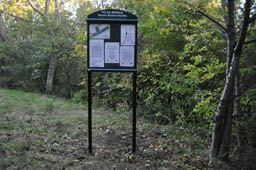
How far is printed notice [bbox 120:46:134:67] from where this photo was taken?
4.14 meters

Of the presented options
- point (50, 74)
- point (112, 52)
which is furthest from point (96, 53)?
point (50, 74)

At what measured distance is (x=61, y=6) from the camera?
1791 centimetres

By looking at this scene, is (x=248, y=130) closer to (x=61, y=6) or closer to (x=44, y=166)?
(x=44, y=166)

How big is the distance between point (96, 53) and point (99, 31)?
384 mm

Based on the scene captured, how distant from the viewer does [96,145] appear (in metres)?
4.56

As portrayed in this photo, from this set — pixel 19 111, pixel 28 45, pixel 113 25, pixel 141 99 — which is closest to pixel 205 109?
pixel 113 25

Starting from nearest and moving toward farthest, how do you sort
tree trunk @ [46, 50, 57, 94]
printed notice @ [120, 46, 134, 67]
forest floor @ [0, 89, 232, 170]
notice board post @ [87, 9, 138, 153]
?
1. forest floor @ [0, 89, 232, 170]
2. notice board post @ [87, 9, 138, 153]
3. printed notice @ [120, 46, 134, 67]
4. tree trunk @ [46, 50, 57, 94]

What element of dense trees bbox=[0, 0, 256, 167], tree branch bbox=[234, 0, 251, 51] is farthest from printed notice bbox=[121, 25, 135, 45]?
tree branch bbox=[234, 0, 251, 51]

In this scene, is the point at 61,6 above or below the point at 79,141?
above

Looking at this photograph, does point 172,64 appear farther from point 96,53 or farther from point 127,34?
point 96,53

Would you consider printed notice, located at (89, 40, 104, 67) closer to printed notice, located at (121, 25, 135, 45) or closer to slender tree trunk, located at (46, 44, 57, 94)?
printed notice, located at (121, 25, 135, 45)

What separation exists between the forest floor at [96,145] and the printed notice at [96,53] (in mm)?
1601

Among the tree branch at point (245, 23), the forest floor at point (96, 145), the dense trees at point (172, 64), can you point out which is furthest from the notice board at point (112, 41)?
the tree branch at point (245, 23)

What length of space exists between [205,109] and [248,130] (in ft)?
2.82
